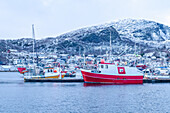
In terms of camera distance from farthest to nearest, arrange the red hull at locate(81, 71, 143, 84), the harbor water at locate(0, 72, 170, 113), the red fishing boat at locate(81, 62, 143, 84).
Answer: the red hull at locate(81, 71, 143, 84), the red fishing boat at locate(81, 62, 143, 84), the harbor water at locate(0, 72, 170, 113)

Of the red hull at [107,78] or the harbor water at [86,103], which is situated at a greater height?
the red hull at [107,78]

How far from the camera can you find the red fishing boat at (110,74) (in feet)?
253

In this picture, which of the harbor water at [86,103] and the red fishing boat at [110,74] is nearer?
the harbor water at [86,103]

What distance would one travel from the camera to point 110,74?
7788cm

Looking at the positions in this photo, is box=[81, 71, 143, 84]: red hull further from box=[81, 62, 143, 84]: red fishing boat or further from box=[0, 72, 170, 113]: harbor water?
box=[0, 72, 170, 113]: harbor water

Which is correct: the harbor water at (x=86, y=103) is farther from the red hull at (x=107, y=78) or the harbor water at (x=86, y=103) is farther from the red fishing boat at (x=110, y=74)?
the red hull at (x=107, y=78)

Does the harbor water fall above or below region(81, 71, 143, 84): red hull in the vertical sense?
below

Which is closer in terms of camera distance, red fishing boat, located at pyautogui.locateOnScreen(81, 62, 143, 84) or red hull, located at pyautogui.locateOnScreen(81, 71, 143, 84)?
red fishing boat, located at pyautogui.locateOnScreen(81, 62, 143, 84)

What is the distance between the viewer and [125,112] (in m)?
42.2

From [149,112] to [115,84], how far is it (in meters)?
36.0

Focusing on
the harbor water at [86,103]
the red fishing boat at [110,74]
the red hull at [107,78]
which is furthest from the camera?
the red hull at [107,78]

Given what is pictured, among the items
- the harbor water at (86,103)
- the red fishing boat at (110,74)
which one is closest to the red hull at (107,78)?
the red fishing boat at (110,74)

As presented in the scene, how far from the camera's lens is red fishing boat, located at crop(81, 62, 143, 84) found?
77062 mm

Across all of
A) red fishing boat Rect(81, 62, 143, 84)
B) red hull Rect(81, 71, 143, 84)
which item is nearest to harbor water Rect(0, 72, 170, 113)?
red fishing boat Rect(81, 62, 143, 84)
